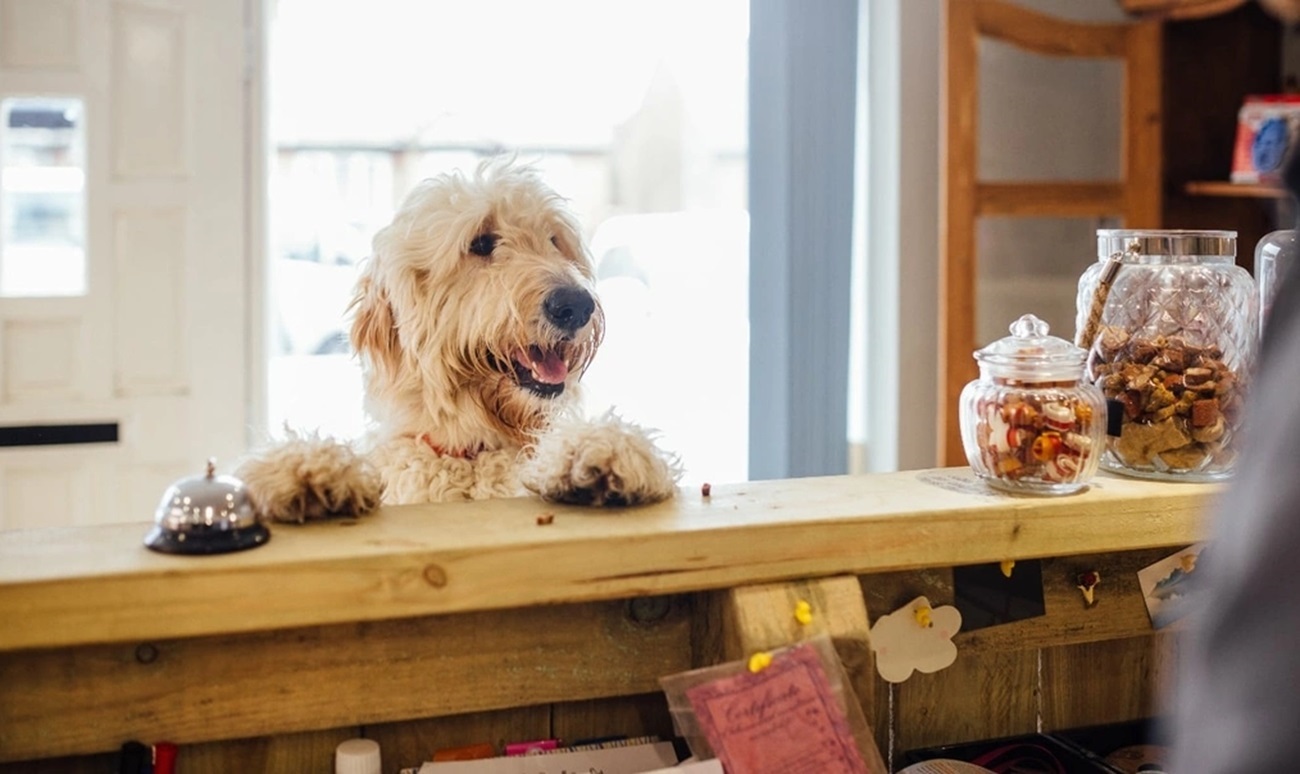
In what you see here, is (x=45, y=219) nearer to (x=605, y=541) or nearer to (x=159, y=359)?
(x=159, y=359)

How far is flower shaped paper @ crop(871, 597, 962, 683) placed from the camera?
3.99ft

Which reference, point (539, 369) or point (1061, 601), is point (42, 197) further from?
point (1061, 601)

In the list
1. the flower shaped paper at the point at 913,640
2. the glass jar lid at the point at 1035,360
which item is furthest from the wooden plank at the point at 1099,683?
the glass jar lid at the point at 1035,360

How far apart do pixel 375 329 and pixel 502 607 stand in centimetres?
117

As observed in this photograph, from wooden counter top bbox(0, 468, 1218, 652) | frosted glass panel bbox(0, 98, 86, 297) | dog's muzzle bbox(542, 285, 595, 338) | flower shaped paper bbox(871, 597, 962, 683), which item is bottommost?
flower shaped paper bbox(871, 597, 962, 683)

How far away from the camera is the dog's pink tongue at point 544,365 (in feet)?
6.74

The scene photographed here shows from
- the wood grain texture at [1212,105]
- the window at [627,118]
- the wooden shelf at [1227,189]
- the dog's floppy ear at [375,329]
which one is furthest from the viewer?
the window at [627,118]

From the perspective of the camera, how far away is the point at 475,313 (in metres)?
2.06

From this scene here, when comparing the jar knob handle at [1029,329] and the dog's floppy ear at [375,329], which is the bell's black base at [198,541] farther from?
the dog's floppy ear at [375,329]

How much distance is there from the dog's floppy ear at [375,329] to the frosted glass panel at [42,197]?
1.66 m

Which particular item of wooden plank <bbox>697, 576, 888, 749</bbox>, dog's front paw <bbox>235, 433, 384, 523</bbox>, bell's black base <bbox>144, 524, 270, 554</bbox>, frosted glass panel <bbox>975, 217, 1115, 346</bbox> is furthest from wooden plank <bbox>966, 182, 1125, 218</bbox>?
bell's black base <bbox>144, 524, 270, 554</bbox>

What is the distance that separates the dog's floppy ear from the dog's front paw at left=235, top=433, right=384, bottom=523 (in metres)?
0.95

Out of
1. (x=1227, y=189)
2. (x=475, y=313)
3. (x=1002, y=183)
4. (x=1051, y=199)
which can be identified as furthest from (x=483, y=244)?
(x=1227, y=189)

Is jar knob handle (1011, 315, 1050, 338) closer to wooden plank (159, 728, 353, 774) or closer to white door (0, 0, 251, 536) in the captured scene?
wooden plank (159, 728, 353, 774)
